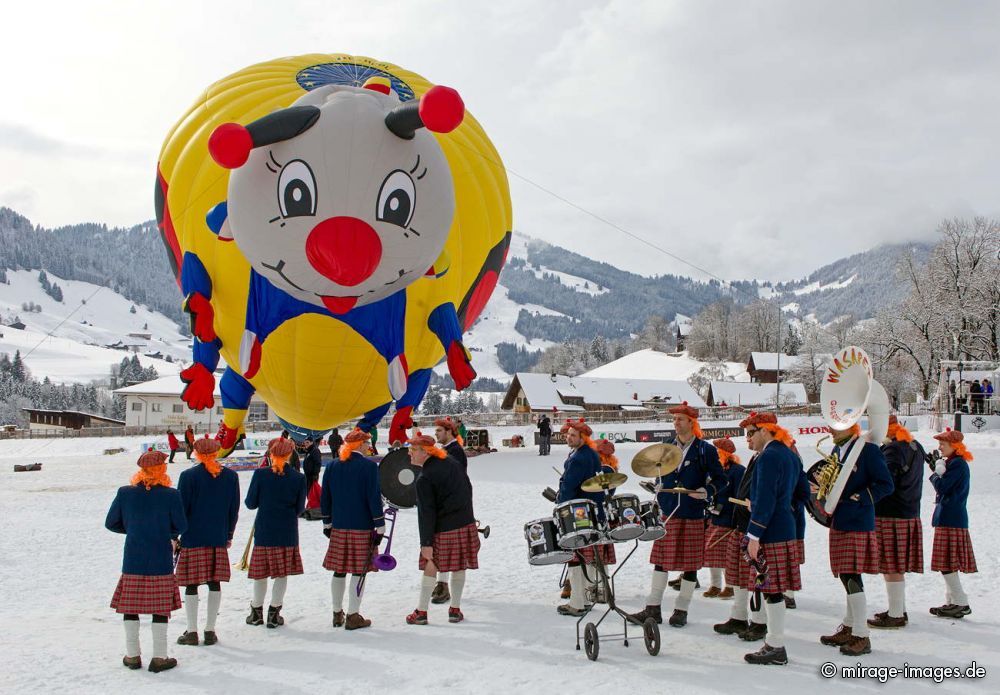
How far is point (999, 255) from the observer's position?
140 feet

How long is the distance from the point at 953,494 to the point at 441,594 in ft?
16.1

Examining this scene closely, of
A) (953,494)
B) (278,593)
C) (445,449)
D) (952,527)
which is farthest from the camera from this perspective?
(445,449)

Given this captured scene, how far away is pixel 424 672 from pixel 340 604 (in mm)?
1561

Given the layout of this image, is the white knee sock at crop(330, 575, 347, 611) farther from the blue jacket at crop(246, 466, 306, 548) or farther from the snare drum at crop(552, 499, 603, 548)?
the snare drum at crop(552, 499, 603, 548)

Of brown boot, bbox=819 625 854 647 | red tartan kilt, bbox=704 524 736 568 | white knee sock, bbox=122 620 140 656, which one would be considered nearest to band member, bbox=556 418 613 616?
red tartan kilt, bbox=704 524 736 568

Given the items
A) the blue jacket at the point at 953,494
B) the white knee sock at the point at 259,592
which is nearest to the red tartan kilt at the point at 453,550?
the white knee sock at the point at 259,592

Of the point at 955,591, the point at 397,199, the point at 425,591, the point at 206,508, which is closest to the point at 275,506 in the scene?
the point at 206,508

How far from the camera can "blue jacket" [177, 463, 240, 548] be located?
6.34 metres

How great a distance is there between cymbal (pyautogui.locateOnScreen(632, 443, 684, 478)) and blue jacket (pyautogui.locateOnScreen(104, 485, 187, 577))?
3652mm

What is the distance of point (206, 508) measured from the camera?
6387 mm

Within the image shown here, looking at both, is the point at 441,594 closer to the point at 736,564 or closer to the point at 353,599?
the point at 353,599

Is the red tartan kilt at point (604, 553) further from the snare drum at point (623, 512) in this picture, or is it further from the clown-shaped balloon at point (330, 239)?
the clown-shaped balloon at point (330, 239)

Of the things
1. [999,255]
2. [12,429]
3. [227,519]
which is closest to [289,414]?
[227,519]

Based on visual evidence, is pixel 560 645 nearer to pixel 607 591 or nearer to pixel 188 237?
pixel 607 591
